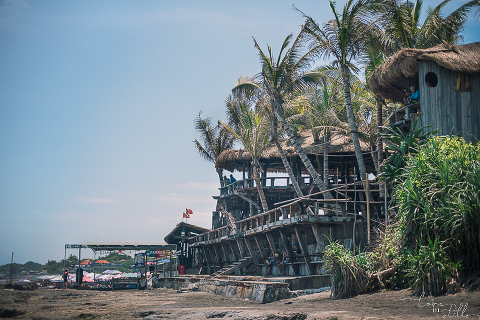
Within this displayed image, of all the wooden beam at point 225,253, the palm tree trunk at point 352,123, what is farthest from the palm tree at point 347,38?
the wooden beam at point 225,253

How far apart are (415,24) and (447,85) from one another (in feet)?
16.9

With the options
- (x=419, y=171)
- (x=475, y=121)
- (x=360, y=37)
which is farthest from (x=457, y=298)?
(x=360, y=37)

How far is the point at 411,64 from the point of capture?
46.8 feet

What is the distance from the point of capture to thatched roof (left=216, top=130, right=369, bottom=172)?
23.0 m

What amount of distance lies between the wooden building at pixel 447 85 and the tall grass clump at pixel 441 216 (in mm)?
3344

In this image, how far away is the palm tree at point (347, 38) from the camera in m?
18.1

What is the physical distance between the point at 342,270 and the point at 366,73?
490 inches

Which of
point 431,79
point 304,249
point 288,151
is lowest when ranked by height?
point 304,249

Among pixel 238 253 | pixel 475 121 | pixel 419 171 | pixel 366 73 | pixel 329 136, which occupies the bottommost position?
pixel 238 253

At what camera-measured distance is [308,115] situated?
22.8 m

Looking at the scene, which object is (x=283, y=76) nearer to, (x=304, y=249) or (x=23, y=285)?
(x=304, y=249)

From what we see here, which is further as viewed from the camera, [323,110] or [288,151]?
[288,151]

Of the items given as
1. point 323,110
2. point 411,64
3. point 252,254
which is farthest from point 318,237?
point 323,110

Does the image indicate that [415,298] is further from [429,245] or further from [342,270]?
[342,270]
